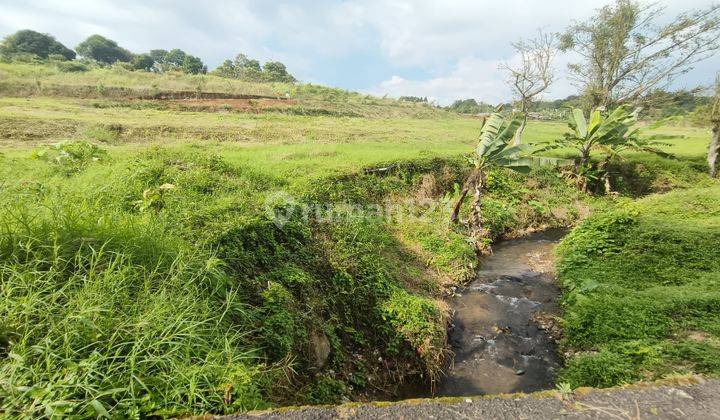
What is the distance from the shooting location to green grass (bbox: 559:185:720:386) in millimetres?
4078

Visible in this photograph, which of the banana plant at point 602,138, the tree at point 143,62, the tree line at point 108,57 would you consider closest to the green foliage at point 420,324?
the banana plant at point 602,138

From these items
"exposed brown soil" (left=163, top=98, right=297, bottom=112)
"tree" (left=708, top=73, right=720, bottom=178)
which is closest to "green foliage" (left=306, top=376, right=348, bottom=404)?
"tree" (left=708, top=73, right=720, bottom=178)

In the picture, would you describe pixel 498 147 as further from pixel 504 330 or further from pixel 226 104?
pixel 226 104

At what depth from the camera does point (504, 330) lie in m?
5.81

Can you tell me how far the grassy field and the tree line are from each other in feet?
101

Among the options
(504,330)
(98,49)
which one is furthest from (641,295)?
(98,49)

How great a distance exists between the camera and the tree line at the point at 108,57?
125ft

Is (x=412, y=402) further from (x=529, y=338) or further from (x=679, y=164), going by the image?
(x=679, y=164)

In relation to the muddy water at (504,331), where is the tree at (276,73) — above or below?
above

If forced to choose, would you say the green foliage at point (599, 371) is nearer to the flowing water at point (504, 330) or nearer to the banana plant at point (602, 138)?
the flowing water at point (504, 330)

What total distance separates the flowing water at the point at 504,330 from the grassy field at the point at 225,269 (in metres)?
0.37

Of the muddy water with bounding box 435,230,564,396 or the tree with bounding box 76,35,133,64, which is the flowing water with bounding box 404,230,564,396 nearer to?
the muddy water with bounding box 435,230,564,396

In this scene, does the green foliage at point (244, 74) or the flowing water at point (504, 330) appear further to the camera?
the green foliage at point (244, 74)

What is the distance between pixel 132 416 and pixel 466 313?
5.31 meters
